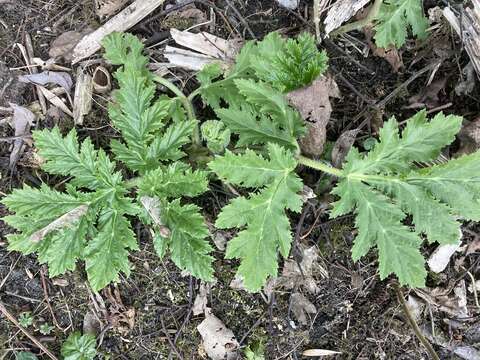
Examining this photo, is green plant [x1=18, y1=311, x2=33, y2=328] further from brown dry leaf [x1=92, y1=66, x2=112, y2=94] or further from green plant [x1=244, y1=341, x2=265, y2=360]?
brown dry leaf [x1=92, y1=66, x2=112, y2=94]

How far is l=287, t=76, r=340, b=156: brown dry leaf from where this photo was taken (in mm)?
3806

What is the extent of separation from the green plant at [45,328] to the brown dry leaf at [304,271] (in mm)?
1742

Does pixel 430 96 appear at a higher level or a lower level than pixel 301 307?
higher

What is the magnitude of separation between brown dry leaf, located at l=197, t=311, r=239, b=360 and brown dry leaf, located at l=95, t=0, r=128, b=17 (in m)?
2.36

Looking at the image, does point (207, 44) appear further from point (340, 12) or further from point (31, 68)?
point (31, 68)

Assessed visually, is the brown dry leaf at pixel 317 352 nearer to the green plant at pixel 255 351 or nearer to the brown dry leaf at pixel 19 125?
the green plant at pixel 255 351

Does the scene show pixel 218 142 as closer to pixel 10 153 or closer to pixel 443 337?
pixel 10 153

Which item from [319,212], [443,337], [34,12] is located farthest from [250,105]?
[443,337]

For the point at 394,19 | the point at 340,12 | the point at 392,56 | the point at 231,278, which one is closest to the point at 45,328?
the point at 231,278

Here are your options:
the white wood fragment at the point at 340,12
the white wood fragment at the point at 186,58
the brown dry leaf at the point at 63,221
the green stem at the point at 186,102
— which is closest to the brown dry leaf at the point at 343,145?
the white wood fragment at the point at 340,12

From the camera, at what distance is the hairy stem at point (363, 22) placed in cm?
391

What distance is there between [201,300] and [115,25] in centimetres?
214

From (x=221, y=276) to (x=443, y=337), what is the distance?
1769 millimetres

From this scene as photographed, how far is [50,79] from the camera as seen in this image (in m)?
4.13
